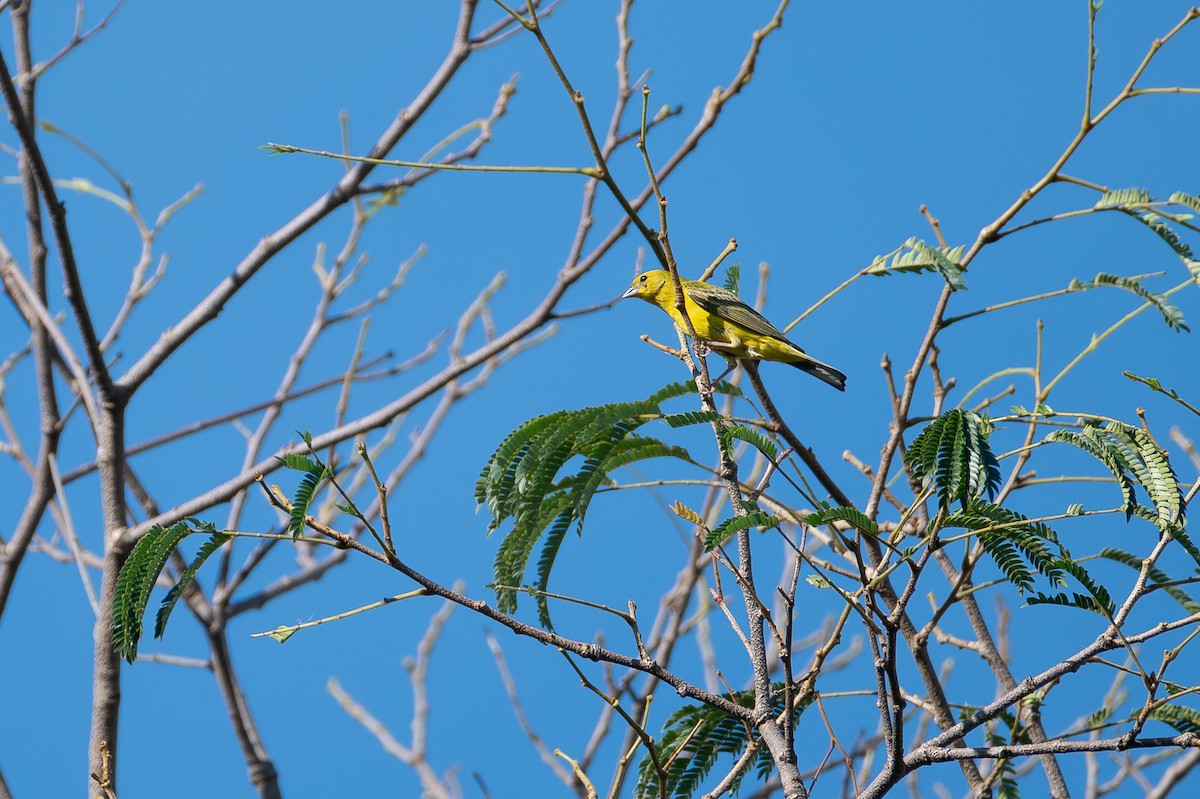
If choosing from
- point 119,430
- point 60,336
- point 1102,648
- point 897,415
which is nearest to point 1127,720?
point 1102,648

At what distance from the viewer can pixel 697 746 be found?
2.02 meters

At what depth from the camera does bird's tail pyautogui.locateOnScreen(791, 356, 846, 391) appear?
3.48 metres

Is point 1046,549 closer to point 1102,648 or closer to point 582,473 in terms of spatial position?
point 1102,648

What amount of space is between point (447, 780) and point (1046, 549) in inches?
125

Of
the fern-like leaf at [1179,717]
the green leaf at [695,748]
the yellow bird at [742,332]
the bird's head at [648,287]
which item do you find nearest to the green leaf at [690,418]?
the green leaf at [695,748]

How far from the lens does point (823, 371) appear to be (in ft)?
11.6

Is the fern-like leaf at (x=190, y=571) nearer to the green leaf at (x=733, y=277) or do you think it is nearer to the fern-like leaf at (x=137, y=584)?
the fern-like leaf at (x=137, y=584)

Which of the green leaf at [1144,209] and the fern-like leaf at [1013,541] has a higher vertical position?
the green leaf at [1144,209]

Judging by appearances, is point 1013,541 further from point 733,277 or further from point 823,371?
point 823,371

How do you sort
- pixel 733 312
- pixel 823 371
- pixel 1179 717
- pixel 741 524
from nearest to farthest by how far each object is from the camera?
pixel 741 524 < pixel 1179 717 < pixel 733 312 < pixel 823 371

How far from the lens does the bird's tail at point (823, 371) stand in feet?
11.4

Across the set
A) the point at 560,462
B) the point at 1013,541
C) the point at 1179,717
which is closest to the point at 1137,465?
the point at 1013,541

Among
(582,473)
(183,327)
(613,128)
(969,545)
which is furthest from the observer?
(613,128)

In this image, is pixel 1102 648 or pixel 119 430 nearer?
pixel 1102 648
